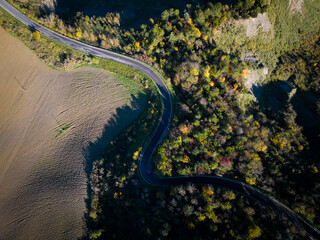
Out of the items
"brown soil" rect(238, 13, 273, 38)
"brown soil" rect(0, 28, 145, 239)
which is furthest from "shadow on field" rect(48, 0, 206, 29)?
"brown soil" rect(0, 28, 145, 239)

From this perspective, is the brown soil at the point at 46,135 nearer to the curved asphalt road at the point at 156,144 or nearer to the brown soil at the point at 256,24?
the curved asphalt road at the point at 156,144

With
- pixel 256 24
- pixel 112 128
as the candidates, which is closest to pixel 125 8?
pixel 112 128

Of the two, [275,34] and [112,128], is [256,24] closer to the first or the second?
[275,34]

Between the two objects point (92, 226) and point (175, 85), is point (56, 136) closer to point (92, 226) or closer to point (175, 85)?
point (92, 226)

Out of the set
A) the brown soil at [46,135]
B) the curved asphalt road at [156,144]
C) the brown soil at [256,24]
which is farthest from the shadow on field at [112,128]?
the brown soil at [256,24]

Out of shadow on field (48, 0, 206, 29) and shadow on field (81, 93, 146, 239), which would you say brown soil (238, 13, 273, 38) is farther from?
shadow on field (81, 93, 146, 239)

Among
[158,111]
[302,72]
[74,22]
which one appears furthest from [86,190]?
[302,72]
